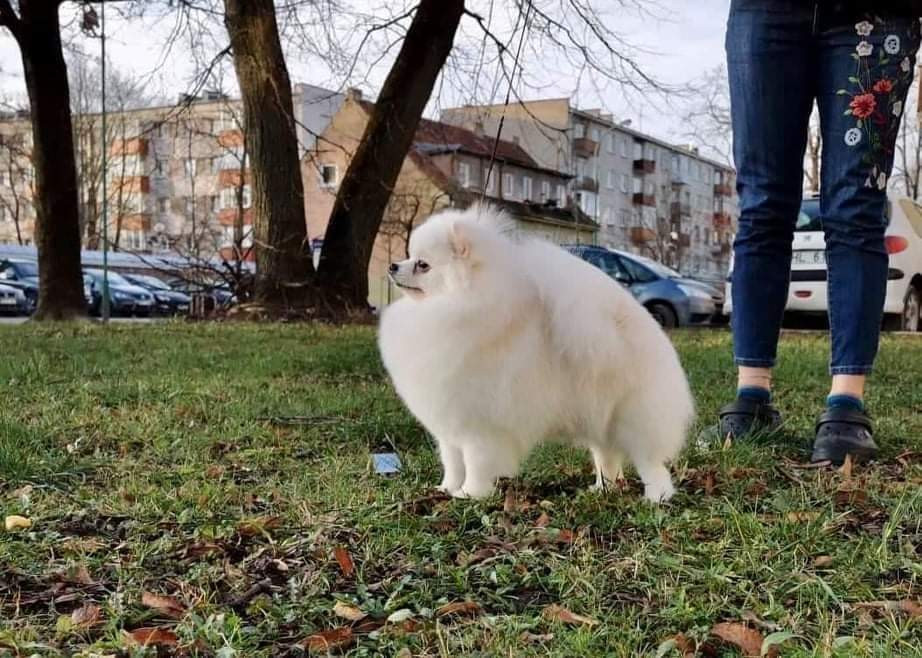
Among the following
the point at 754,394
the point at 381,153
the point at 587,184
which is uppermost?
the point at 587,184

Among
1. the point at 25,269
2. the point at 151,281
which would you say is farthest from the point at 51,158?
the point at 151,281

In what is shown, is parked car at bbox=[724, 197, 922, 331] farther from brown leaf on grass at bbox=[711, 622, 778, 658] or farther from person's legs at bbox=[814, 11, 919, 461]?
brown leaf on grass at bbox=[711, 622, 778, 658]

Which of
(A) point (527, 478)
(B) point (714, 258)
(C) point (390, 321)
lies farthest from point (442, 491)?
(B) point (714, 258)

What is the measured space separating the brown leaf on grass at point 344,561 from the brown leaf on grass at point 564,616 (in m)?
0.45

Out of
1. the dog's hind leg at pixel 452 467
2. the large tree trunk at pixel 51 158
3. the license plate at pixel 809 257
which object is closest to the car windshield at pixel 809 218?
the license plate at pixel 809 257

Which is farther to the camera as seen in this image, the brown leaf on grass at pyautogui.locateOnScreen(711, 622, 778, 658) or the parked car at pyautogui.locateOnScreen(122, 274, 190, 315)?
the parked car at pyautogui.locateOnScreen(122, 274, 190, 315)

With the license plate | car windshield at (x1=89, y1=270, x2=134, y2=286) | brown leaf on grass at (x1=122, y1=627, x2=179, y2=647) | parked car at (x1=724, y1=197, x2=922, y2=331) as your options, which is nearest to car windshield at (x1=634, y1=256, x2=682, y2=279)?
parked car at (x1=724, y1=197, x2=922, y2=331)

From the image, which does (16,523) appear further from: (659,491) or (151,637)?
(659,491)

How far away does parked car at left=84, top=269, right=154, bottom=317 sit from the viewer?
92.1 ft

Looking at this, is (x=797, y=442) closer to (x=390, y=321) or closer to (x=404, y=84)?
(x=390, y=321)

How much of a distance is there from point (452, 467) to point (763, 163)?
1.53m

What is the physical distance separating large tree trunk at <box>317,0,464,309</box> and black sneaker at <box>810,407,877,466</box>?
8036 millimetres

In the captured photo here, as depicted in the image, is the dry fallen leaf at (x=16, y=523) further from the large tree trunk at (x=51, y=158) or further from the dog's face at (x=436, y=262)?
the large tree trunk at (x=51, y=158)

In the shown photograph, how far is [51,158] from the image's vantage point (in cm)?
1141
